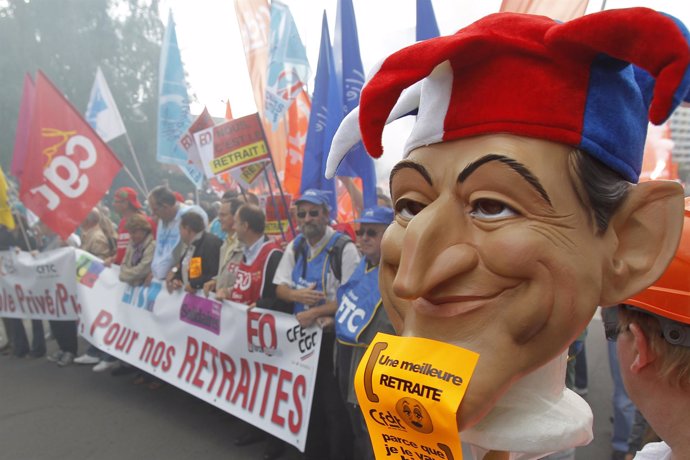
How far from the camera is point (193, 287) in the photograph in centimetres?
→ 451

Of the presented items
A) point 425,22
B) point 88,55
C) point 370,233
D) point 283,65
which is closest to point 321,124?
point 425,22

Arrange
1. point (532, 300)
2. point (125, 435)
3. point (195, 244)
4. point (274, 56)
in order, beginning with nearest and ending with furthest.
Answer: point (532, 300) → point (125, 435) → point (195, 244) → point (274, 56)

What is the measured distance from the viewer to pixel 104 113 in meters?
6.80

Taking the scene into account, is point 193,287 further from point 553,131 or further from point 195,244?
point 553,131

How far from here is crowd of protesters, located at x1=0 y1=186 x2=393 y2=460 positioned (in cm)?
294

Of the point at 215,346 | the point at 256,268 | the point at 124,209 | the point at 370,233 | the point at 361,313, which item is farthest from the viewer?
the point at 124,209

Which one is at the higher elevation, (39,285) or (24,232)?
(24,232)

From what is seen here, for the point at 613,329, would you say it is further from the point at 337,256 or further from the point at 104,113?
the point at 104,113

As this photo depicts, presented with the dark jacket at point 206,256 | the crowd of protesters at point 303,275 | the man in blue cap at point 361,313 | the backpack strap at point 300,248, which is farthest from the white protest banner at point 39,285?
the man in blue cap at point 361,313

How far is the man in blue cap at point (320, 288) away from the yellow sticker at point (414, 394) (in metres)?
2.46

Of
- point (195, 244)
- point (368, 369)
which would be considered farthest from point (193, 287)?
point (368, 369)

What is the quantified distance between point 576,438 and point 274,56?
6.33 m

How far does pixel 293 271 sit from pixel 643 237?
9.55 feet

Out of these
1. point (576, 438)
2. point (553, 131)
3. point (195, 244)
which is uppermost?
point (553, 131)
